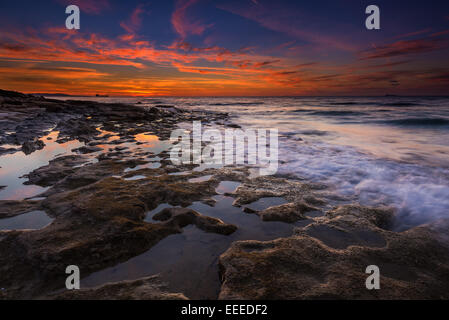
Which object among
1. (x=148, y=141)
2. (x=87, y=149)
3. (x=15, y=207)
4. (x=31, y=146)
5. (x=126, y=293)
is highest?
(x=148, y=141)

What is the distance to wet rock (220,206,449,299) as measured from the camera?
79.8 inches

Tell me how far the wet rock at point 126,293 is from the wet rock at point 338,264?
549mm

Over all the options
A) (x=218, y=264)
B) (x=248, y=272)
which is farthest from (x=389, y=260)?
(x=218, y=264)

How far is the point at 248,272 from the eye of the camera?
7.29 feet

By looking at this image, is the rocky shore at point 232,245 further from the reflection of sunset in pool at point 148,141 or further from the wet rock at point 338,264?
the reflection of sunset in pool at point 148,141

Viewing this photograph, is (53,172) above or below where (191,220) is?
above

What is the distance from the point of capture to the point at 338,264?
2.38m

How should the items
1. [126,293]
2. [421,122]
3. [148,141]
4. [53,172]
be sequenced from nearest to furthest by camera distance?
[126,293] → [53,172] → [148,141] → [421,122]

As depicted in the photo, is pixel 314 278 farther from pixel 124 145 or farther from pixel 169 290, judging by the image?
pixel 124 145

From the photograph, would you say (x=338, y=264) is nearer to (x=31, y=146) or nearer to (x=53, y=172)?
(x=53, y=172)

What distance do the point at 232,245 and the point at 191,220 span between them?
820 mm

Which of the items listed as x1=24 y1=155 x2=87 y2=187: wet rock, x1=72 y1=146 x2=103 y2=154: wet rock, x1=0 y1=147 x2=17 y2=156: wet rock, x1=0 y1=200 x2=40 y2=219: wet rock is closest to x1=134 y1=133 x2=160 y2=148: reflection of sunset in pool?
x1=72 y1=146 x2=103 y2=154: wet rock

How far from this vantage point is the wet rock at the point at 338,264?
203 cm

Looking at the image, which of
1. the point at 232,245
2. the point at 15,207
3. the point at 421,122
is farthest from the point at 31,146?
the point at 421,122
